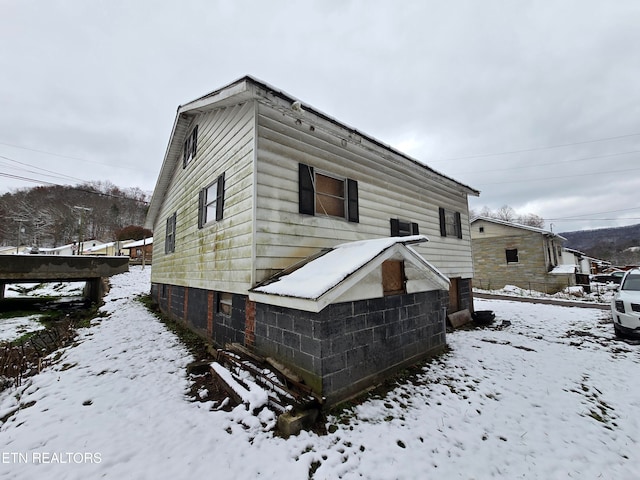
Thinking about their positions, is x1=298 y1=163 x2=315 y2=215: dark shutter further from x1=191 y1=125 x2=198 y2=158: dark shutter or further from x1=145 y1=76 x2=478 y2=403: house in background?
x1=191 y1=125 x2=198 y2=158: dark shutter

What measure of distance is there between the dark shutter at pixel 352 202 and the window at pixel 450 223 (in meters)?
5.16

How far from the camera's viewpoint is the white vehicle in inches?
291

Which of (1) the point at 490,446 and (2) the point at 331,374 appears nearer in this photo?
(1) the point at 490,446

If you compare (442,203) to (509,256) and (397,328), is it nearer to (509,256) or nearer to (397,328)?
(397,328)

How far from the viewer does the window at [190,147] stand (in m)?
8.90

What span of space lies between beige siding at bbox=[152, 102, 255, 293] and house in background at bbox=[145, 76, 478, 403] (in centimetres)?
5

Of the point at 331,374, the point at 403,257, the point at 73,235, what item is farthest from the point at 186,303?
the point at 73,235

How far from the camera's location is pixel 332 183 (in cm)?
682

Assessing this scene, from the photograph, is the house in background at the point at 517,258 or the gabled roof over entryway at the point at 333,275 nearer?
the gabled roof over entryway at the point at 333,275

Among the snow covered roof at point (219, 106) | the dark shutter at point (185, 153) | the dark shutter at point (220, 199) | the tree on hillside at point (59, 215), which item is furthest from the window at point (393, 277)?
the tree on hillside at point (59, 215)

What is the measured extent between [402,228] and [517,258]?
61.9 feet

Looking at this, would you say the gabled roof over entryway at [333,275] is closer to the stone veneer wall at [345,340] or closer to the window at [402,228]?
the stone veneer wall at [345,340]

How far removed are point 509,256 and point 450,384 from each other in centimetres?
2200

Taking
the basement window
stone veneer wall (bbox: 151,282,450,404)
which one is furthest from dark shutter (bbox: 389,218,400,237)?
the basement window
